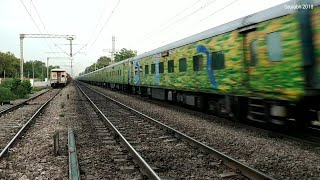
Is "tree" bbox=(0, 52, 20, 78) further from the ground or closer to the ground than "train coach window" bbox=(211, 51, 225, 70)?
further from the ground

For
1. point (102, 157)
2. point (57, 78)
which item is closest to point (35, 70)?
point (57, 78)

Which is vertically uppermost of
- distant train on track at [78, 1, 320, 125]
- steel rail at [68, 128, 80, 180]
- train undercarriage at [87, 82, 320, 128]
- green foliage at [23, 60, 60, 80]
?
green foliage at [23, 60, 60, 80]

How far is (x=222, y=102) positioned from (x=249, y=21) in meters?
3.51

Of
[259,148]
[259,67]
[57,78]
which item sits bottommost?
[259,148]

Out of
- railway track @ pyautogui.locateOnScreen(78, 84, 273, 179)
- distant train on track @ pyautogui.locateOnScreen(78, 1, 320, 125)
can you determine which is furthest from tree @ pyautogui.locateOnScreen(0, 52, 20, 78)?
railway track @ pyautogui.locateOnScreen(78, 84, 273, 179)

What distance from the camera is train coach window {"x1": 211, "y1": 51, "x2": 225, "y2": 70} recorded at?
12.8 meters

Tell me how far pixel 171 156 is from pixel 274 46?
12.6 ft

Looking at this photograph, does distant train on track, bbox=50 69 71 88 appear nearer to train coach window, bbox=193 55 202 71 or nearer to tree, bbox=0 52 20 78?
→ train coach window, bbox=193 55 202 71

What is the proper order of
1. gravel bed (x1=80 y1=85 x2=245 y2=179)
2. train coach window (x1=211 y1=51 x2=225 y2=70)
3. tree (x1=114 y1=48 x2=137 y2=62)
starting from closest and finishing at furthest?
gravel bed (x1=80 y1=85 x2=245 y2=179)
train coach window (x1=211 y1=51 x2=225 y2=70)
tree (x1=114 y1=48 x2=137 y2=62)

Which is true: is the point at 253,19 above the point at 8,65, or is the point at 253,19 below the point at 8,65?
below

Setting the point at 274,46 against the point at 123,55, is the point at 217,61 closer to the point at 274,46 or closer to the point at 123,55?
the point at 274,46

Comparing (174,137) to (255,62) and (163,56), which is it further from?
(163,56)

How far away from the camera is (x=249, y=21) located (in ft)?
35.8

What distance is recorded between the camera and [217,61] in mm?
13156
